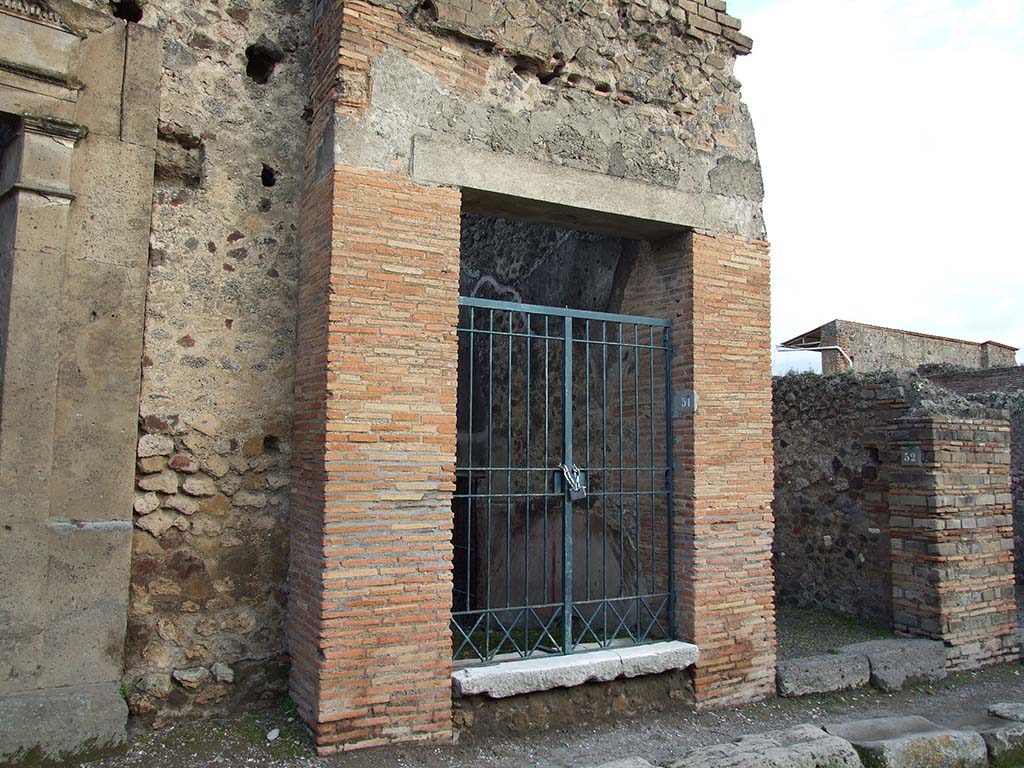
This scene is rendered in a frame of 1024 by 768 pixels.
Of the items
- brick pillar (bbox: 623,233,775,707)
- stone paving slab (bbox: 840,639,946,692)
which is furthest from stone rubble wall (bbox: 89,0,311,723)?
stone paving slab (bbox: 840,639,946,692)

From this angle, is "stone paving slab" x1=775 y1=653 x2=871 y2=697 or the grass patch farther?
the grass patch

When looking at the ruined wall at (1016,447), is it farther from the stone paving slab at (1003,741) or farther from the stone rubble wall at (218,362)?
the stone rubble wall at (218,362)

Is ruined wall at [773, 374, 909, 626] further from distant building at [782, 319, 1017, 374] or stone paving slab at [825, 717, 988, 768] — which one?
distant building at [782, 319, 1017, 374]

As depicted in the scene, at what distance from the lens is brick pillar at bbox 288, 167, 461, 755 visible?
4.05 metres

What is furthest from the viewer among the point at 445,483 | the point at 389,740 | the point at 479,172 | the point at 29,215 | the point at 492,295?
the point at 492,295

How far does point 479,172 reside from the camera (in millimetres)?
4672

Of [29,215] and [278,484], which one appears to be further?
[278,484]

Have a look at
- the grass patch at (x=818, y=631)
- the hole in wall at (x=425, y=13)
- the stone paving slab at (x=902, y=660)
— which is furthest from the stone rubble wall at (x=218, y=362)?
the stone paving slab at (x=902, y=660)

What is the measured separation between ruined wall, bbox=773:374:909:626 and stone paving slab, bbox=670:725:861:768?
2775 millimetres

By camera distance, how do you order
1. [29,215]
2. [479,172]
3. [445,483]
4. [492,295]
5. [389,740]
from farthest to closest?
[492,295] < [479,172] < [445,483] < [389,740] < [29,215]

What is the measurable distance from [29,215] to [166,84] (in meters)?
1.08

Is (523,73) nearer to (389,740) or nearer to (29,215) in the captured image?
(29,215)

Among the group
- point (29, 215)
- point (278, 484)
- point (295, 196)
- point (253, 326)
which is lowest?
point (278, 484)

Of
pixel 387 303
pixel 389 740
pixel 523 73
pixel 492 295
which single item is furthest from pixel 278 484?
pixel 492 295
